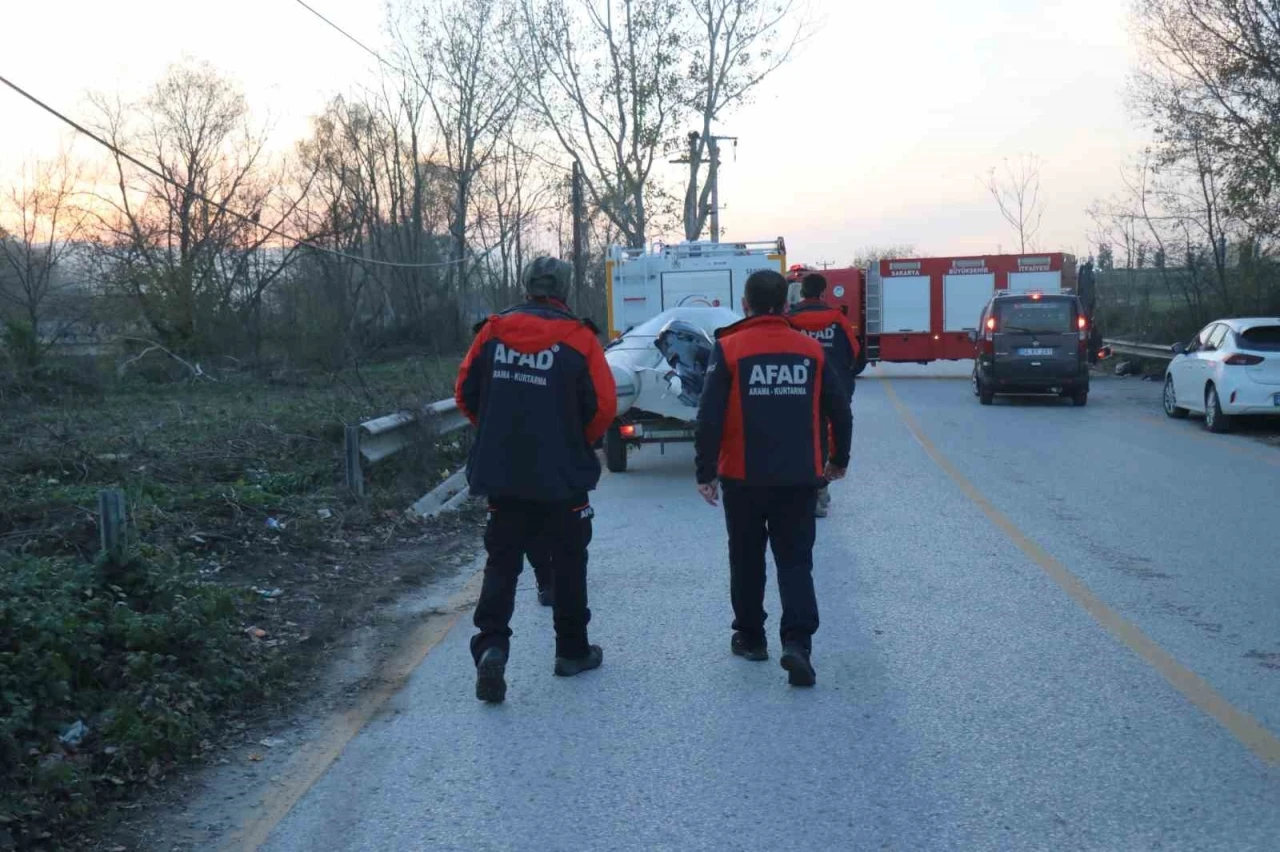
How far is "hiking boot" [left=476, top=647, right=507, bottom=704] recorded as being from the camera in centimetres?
559

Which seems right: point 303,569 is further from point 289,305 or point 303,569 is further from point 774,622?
point 289,305

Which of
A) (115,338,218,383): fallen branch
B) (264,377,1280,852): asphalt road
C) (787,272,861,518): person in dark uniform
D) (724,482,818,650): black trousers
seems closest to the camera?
(264,377,1280,852): asphalt road

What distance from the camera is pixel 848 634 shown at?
6699mm

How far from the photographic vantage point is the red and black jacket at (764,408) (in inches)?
225

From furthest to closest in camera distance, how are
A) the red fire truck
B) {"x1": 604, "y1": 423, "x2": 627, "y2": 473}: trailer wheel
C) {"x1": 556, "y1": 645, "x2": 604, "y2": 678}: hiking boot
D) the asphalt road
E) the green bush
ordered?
the red fire truck → {"x1": 604, "y1": 423, "x2": 627, "y2": 473}: trailer wheel → {"x1": 556, "y1": 645, "x2": 604, "y2": 678}: hiking boot → the green bush → the asphalt road

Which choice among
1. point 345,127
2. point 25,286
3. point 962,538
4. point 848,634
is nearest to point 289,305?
point 25,286

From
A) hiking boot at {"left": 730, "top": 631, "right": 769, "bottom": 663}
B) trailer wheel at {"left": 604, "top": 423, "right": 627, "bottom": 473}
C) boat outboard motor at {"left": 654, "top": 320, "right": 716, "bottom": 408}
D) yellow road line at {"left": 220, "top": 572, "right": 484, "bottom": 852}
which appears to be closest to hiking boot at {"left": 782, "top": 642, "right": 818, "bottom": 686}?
hiking boot at {"left": 730, "top": 631, "right": 769, "bottom": 663}

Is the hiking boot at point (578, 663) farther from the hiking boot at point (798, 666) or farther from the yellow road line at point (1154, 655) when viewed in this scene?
the yellow road line at point (1154, 655)

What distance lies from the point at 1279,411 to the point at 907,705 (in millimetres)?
12945

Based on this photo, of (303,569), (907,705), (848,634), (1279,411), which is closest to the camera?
(907,705)

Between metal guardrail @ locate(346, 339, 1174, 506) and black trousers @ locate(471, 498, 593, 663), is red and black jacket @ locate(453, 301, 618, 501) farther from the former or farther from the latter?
metal guardrail @ locate(346, 339, 1174, 506)

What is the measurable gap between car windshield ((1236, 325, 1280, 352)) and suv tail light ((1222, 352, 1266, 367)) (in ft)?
0.38

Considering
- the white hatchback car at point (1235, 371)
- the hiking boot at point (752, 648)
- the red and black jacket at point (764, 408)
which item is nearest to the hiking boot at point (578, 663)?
the hiking boot at point (752, 648)

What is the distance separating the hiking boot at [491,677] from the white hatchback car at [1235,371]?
45.2 feet
